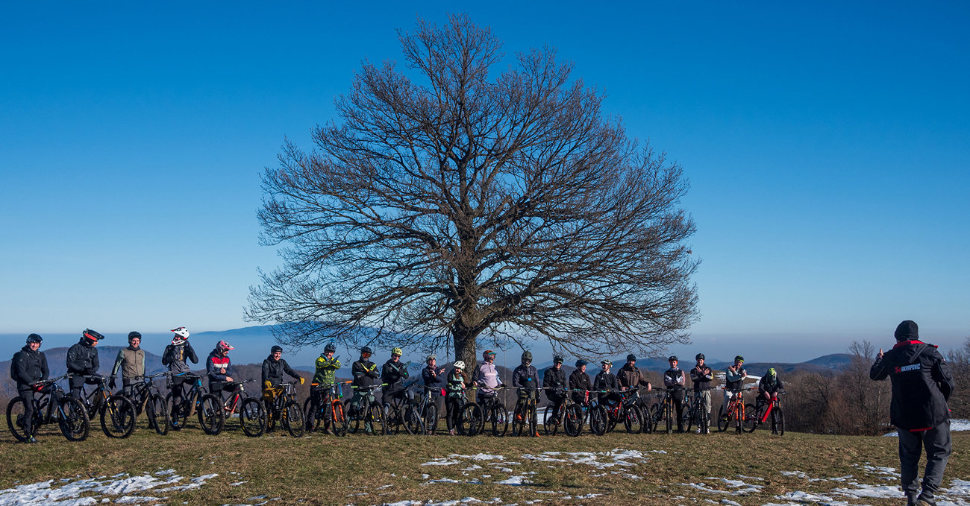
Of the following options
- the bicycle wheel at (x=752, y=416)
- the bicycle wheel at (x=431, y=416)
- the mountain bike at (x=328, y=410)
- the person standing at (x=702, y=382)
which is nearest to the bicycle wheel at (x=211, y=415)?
the mountain bike at (x=328, y=410)

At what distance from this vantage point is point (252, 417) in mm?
12977

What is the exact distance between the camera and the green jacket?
13.8 meters

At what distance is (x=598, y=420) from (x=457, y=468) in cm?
553

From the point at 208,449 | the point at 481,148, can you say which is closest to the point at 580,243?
the point at 481,148

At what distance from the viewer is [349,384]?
14.4 m

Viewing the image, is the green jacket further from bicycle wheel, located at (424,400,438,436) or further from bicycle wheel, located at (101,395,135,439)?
bicycle wheel, located at (101,395,135,439)

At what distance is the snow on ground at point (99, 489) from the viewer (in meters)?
8.09

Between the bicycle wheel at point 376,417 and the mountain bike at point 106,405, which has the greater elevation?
the mountain bike at point 106,405

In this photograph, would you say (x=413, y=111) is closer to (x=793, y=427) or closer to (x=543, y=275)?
(x=543, y=275)

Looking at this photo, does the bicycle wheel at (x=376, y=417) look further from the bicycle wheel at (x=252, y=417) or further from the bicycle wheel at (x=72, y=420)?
the bicycle wheel at (x=72, y=420)

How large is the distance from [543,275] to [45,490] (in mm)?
13438

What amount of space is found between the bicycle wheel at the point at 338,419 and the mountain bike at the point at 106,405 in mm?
3519

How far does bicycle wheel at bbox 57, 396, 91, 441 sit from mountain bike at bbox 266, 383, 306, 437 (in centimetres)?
303

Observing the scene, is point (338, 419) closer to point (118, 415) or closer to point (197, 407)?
point (197, 407)
